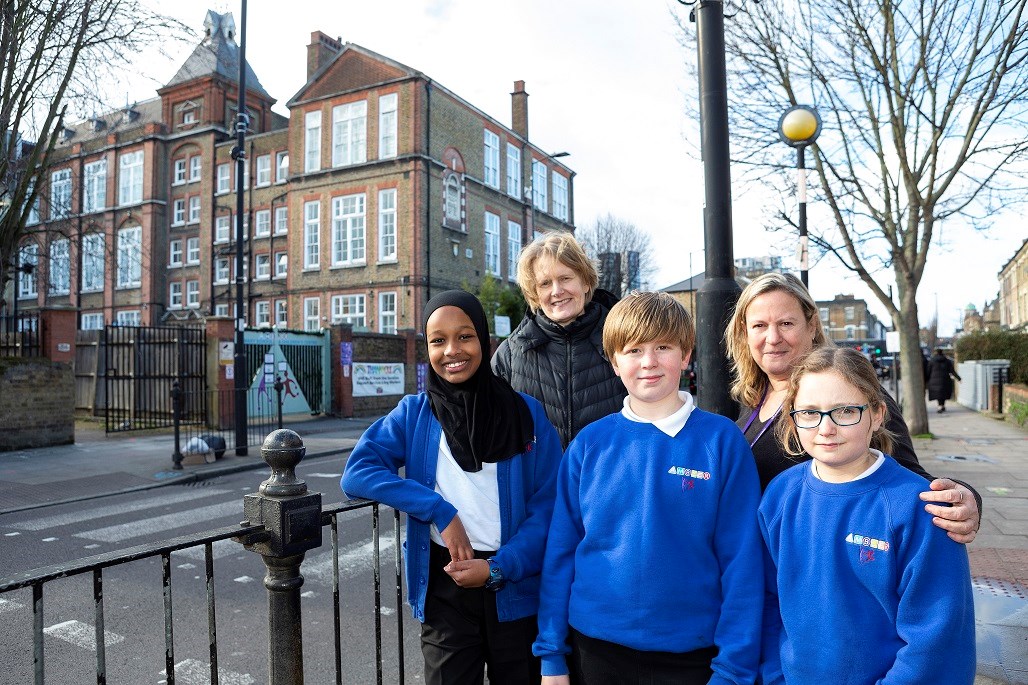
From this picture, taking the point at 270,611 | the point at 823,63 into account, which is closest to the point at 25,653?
the point at 270,611

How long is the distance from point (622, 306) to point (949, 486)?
979mm

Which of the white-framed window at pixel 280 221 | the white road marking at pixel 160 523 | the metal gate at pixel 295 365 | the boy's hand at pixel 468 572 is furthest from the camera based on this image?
the white-framed window at pixel 280 221

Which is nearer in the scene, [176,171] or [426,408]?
[426,408]

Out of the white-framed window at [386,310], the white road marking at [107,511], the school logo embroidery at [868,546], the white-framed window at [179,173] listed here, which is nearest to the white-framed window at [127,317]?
the white-framed window at [179,173]

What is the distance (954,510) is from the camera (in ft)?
5.08

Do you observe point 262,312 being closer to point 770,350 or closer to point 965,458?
point 965,458

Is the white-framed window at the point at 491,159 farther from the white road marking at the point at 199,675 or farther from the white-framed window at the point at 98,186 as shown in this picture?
the white road marking at the point at 199,675

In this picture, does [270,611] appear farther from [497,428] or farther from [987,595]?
[987,595]

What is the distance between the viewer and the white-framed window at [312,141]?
1280 inches

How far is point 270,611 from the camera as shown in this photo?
7.82ft

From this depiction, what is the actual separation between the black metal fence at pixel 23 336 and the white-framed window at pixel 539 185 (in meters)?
29.3

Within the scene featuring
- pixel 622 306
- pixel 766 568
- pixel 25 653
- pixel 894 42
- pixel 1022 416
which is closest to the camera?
pixel 766 568

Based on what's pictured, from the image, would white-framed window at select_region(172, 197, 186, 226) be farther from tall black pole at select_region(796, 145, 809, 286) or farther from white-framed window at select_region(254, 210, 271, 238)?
tall black pole at select_region(796, 145, 809, 286)

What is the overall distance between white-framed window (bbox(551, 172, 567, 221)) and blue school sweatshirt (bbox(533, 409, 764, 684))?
41.9 metres
